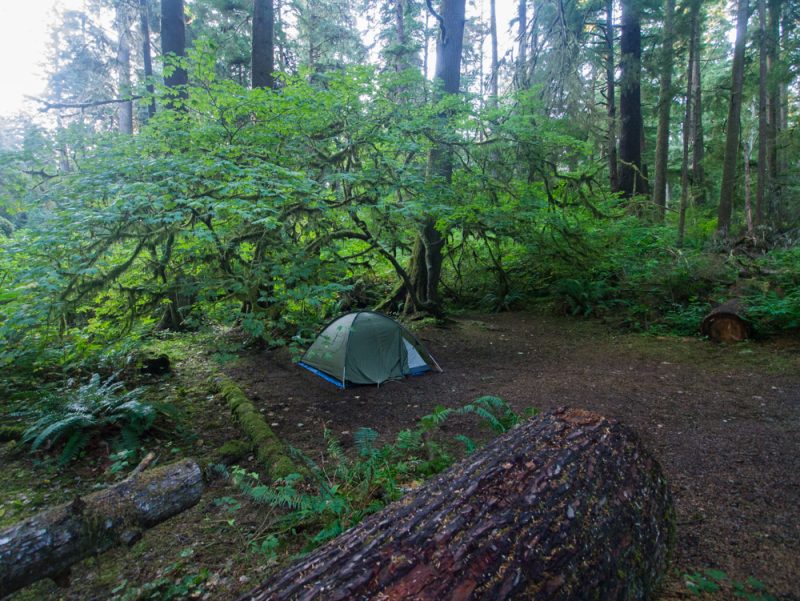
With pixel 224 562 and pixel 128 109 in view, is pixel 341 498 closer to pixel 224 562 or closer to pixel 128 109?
pixel 224 562

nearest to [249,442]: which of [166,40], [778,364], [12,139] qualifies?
[778,364]

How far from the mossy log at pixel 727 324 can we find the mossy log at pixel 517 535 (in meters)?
6.87

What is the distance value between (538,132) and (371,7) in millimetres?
15768

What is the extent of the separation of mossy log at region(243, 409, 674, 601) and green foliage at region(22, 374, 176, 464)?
13.6 ft

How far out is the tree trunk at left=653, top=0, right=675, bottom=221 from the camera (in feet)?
37.9

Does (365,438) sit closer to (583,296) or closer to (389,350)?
(389,350)

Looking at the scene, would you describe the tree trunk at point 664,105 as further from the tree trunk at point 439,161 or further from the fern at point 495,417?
the fern at point 495,417

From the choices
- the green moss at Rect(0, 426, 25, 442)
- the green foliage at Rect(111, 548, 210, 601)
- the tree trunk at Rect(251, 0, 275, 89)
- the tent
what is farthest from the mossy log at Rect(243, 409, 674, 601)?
the tree trunk at Rect(251, 0, 275, 89)

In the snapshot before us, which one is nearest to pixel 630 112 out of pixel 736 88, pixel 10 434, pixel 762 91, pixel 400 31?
pixel 736 88

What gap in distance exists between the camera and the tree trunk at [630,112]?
40.1ft

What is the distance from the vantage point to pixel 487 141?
304 inches

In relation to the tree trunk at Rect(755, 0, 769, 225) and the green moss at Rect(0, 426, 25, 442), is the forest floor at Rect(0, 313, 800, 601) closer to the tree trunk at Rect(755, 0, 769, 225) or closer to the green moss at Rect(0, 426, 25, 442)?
the green moss at Rect(0, 426, 25, 442)

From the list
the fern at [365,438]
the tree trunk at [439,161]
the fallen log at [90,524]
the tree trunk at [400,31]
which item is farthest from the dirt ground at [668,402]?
the tree trunk at [400,31]

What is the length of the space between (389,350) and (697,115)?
45.1 ft
